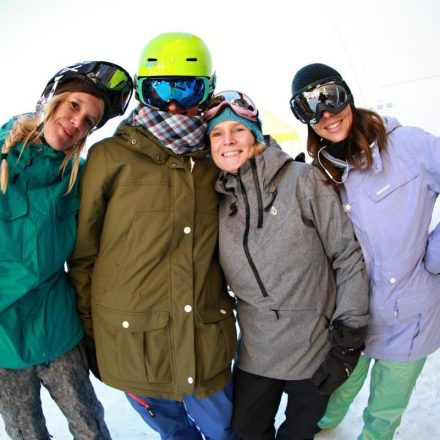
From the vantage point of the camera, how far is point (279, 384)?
1646 millimetres

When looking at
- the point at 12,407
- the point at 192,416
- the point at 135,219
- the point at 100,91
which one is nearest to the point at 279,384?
the point at 192,416

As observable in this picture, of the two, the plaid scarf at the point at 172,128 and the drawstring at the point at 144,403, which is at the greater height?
the plaid scarf at the point at 172,128

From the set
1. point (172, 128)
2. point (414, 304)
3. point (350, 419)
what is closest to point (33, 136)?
point (172, 128)

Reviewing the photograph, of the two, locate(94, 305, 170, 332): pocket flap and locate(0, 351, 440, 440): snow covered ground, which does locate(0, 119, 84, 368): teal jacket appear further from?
locate(0, 351, 440, 440): snow covered ground

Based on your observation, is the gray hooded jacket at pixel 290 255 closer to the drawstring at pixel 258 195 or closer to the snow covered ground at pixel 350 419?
the drawstring at pixel 258 195

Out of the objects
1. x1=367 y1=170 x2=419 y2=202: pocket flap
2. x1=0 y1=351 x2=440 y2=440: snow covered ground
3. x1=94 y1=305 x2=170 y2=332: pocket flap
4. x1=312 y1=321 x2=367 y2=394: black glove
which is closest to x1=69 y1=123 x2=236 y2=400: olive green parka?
x1=94 y1=305 x2=170 y2=332: pocket flap

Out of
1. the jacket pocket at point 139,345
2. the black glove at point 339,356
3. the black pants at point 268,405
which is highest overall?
the jacket pocket at point 139,345

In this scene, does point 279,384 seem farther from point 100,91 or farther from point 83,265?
point 100,91

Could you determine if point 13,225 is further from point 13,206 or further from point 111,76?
point 111,76

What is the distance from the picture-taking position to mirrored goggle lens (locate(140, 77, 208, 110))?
1517mm

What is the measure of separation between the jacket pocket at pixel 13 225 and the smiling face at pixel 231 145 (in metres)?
0.74

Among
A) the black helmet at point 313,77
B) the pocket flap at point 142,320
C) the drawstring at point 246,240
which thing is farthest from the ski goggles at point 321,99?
the pocket flap at point 142,320

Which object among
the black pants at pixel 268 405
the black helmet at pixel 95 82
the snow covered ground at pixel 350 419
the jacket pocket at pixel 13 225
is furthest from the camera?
the snow covered ground at pixel 350 419

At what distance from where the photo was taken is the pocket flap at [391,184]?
1414 mm
